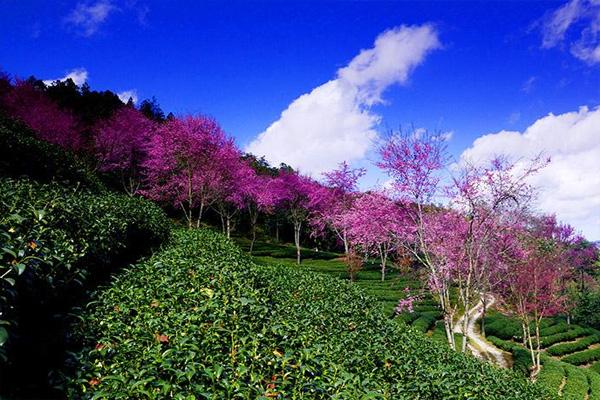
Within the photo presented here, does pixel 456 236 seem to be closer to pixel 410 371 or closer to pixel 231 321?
pixel 410 371

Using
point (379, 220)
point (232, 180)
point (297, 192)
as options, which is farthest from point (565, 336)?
point (232, 180)

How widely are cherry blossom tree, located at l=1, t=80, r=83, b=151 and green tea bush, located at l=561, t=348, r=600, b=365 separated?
4286 cm

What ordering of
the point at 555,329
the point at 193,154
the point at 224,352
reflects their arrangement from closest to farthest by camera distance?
the point at 224,352 → the point at 193,154 → the point at 555,329

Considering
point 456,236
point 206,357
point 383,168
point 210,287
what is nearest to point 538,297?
point 456,236

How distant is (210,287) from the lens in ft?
21.6

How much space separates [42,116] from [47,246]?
96.8 feet

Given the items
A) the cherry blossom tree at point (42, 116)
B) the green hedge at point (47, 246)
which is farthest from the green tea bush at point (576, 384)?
the cherry blossom tree at point (42, 116)

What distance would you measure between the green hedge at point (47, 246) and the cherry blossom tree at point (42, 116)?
23402mm

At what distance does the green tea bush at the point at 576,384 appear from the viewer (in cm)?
2088

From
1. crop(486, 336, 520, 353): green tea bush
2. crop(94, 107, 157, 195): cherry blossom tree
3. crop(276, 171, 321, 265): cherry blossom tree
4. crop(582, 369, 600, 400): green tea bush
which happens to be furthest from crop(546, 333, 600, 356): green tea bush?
crop(94, 107, 157, 195): cherry blossom tree

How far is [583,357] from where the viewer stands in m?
31.9

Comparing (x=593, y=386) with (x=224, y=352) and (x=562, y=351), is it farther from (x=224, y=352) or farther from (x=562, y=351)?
(x=224, y=352)

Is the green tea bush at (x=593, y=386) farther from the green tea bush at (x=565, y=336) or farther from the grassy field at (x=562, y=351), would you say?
the green tea bush at (x=565, y=336)

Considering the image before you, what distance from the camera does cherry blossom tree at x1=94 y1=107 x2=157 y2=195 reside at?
3362 cm
